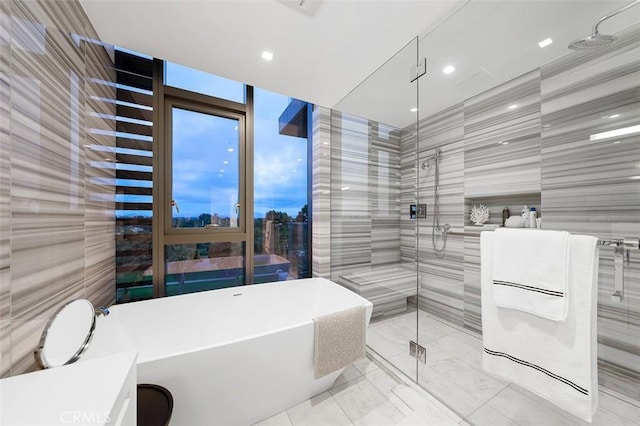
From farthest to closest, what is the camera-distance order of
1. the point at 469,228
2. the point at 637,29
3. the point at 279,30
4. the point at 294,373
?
the point at 469,228 → the point at 279,30 → the point at 294,373 → the point at 637,29

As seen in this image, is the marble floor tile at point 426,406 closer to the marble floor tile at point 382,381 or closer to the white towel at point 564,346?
the marble floor tile at point 382,381

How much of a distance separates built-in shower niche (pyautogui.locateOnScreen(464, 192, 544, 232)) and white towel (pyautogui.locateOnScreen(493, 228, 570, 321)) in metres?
0.52

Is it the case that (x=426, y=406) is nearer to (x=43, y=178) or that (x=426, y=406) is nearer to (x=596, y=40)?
(x=596, y=40)

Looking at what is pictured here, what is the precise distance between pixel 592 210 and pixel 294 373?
2.10 m

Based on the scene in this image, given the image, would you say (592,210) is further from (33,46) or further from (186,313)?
(33,46)

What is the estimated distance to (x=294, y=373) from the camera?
1.42 meters

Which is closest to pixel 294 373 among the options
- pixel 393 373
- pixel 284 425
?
pixel 284 425

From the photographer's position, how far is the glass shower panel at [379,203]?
226 cm

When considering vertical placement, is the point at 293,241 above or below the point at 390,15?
below

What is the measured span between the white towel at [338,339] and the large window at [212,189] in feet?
4.21

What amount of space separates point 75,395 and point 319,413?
141 centimetres

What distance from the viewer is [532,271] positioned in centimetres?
118

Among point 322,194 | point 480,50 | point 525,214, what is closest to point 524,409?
point 525,214

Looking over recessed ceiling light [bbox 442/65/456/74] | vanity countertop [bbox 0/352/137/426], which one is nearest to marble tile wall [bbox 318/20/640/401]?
recessed ceiling light [bbox 442/65/456/74]
